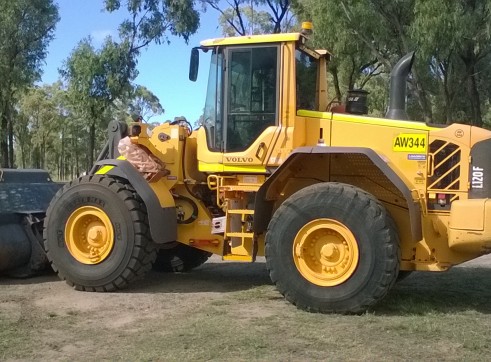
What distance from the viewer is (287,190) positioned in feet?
23.5

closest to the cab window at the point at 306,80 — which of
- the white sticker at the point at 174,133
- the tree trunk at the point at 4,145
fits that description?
the white sticker at the point at 174,133

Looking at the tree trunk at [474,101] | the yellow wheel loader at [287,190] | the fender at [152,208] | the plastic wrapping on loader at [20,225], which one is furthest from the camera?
the tree trunk at [474,101]

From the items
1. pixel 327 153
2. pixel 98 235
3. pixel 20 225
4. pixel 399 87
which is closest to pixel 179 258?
pixel 98 235

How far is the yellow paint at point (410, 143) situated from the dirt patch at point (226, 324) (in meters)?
1.58

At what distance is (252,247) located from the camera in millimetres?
7141

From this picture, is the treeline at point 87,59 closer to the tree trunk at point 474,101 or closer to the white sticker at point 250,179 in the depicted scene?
the tree trunk at point 474,101

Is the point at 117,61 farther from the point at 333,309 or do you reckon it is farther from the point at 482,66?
the point at 333,309

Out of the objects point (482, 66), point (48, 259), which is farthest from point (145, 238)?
point (482, 66)

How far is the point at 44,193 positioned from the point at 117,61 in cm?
1787

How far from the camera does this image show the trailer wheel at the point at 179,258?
354 inches

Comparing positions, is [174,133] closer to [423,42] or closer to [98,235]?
[98,235]

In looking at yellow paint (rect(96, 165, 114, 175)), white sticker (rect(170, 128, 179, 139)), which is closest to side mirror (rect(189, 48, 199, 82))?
white sticker (rect(170, 128, 179, 139))

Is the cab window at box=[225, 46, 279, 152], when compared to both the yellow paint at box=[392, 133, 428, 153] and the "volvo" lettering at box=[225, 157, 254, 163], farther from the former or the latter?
the yellow paint at box=[392, 133, 428, 153]

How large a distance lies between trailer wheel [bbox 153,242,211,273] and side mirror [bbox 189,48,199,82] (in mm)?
2527
